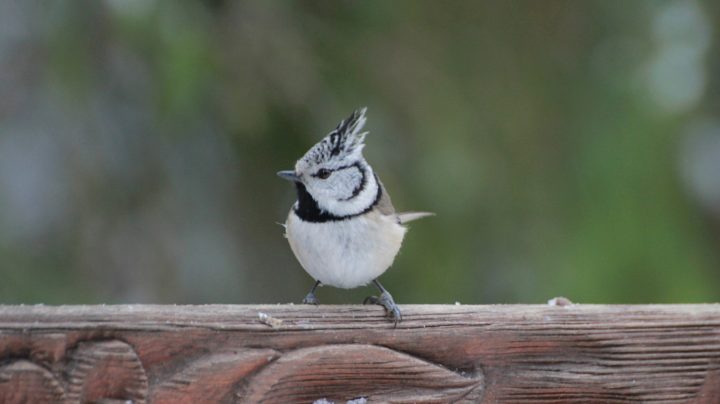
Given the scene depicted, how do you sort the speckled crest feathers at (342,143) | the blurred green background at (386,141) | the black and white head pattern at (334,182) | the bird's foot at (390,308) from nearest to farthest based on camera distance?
the bird's foot at (390,308) < the speckled crest feathers at (342,143) < the black and white head pattern at (334,182) < the blurred green background at (386,141)

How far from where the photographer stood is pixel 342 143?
8.56 ft

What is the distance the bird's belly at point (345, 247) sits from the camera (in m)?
2.69

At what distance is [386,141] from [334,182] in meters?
1.44

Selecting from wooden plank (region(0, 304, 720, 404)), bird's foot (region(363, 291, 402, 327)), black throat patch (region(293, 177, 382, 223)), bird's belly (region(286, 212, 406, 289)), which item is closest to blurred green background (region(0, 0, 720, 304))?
black throat patch (region(293, 177, 382, 223))

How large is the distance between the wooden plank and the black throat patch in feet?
1.99

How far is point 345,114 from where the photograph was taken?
396 centimetres

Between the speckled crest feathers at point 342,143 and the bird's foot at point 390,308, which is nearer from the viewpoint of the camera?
the bird's foot at point 390,308

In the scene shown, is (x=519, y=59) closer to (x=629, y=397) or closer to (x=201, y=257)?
(x=201, y=257)

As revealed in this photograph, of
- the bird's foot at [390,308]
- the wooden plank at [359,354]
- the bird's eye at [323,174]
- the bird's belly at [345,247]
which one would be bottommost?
the wooden plank at [359,354]

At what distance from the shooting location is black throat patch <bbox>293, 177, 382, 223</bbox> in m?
2.73

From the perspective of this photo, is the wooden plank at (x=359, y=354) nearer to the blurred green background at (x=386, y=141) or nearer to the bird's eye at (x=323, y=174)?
the bird's eye at (x=323, y=174)

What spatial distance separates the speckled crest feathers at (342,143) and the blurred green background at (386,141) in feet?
3.13

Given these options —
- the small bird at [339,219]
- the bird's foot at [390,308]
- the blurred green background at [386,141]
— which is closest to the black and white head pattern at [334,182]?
the small bird at [339,219]

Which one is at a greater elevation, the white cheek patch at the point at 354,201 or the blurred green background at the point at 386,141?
the blurred green background at the point at 386,141
